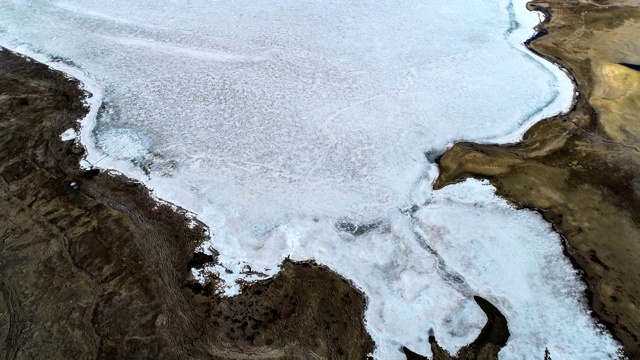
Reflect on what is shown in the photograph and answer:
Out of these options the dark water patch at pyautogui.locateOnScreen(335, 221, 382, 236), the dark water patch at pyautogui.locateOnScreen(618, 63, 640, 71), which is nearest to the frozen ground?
the dark water patch at pyautogui.locateOnScreen(335, 221, 382, 236)

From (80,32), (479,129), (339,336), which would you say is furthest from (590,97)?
(80,32)

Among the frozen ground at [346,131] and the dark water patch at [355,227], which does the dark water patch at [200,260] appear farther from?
the dark water patch at [355,227]

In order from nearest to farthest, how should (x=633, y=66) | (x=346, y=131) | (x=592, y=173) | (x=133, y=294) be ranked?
1. (x=133, y=294)
2. (x=592, y=173)
3. (x=346, y=131)
4. (x=633, y=66)

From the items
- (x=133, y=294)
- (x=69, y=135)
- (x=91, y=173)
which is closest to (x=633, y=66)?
(x=133, y=294)

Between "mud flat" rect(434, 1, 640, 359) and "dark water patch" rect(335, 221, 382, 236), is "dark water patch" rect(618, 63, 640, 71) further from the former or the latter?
"dark water patch" rect(335, 221, 382, 236)

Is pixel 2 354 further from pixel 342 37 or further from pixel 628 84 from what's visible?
pixel 628 84

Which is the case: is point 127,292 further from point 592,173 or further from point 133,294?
point 592,173
